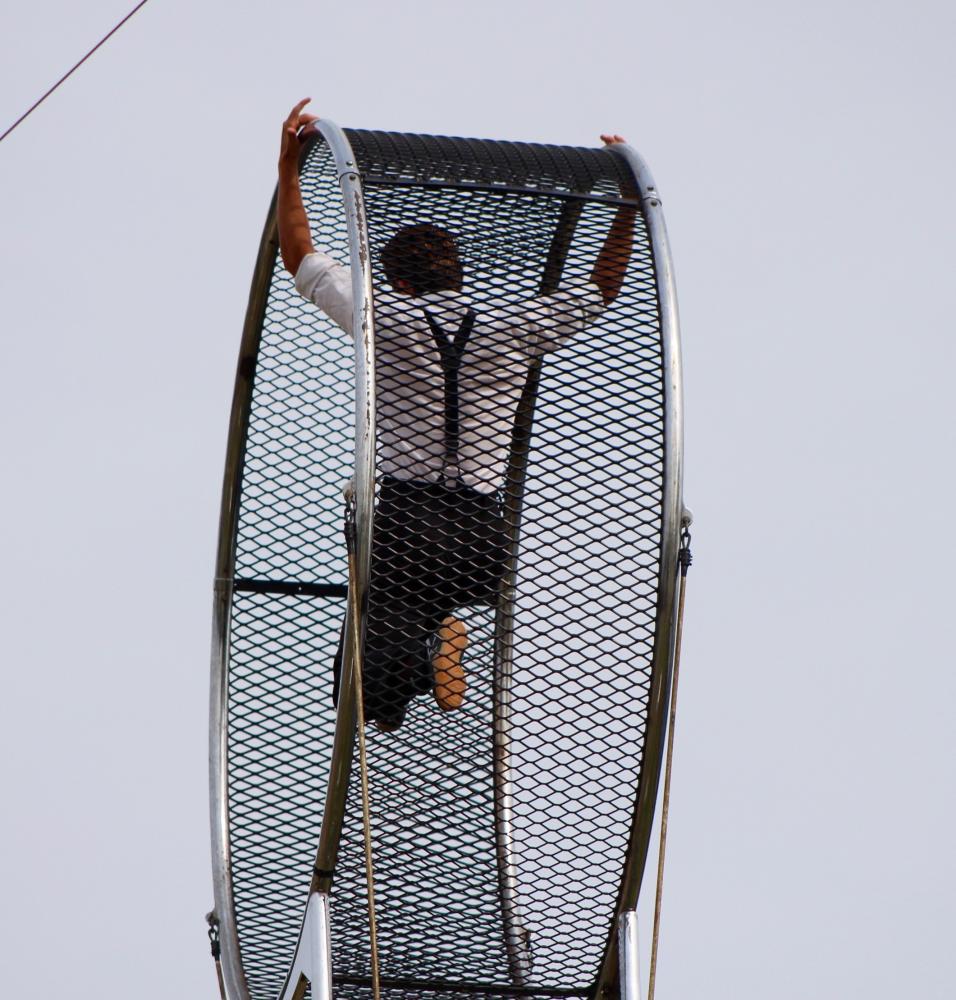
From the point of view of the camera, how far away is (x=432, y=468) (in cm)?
909

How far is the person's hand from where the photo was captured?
9.36m

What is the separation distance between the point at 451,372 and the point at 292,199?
0.93m

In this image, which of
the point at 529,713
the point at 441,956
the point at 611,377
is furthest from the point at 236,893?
the point at 611,377

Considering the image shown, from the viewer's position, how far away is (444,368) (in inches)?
357

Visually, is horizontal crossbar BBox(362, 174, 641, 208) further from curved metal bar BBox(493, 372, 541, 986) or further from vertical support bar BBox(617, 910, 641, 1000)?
vertical support bar BBox(617, 910, 641, 1000)

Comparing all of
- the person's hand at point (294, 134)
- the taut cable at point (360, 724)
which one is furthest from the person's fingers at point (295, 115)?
the taut cable at point (360, 724)

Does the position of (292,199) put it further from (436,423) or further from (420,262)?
(436,423)

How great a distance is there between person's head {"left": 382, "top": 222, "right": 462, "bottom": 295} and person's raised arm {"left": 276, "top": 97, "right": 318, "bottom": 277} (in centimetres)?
37

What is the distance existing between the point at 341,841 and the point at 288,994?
0.68 m
